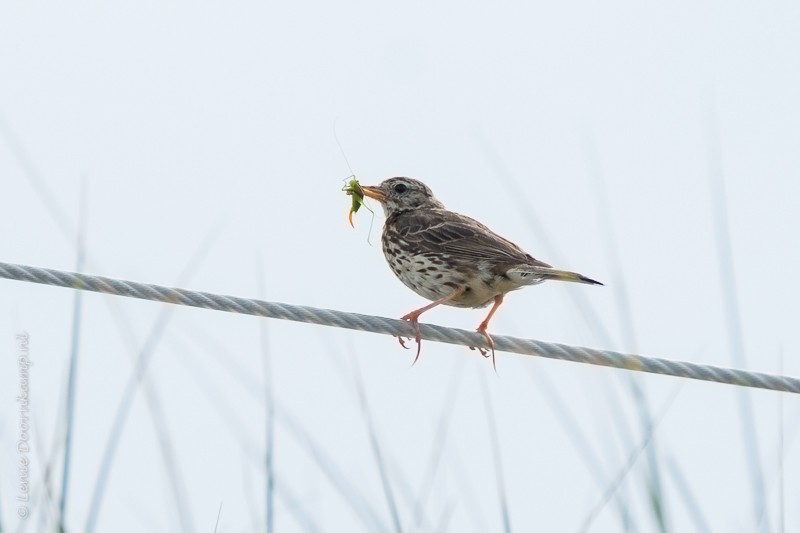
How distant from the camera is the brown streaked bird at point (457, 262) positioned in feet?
28.7

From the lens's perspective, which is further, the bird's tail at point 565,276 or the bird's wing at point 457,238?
the bird's wing at point 457,238

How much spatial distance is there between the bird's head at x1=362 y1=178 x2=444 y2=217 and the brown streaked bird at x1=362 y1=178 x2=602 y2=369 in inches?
23.4

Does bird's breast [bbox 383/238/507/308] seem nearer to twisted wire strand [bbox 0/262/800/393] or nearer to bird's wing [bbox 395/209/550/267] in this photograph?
bird's wing [bbox 395/209/550/267]

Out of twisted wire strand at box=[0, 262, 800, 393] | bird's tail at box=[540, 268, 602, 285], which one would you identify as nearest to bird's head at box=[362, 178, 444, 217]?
bird's tail at box=[540, 268, 602, 285]

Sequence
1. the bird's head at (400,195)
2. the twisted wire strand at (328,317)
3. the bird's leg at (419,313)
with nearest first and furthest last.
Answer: the twisted wire strand at (328,317) → the bird's leg at (419,313) → the bird's head at (400,195)

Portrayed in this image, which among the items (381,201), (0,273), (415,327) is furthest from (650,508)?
(381,201)

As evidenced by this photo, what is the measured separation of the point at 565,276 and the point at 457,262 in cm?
109

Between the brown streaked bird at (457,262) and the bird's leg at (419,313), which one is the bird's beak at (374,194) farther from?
the bird's leg at (419,313)

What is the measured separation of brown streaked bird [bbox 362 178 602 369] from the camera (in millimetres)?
8734

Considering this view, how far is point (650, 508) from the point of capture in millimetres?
3355

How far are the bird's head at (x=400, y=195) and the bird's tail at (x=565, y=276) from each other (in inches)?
93.1

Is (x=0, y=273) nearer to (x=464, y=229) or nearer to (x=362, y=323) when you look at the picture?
(x=362, y=323)

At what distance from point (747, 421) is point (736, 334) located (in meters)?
0.27

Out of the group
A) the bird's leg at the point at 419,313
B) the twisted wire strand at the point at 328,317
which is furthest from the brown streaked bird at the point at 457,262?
the twisted wire strand at the point at 328,317
